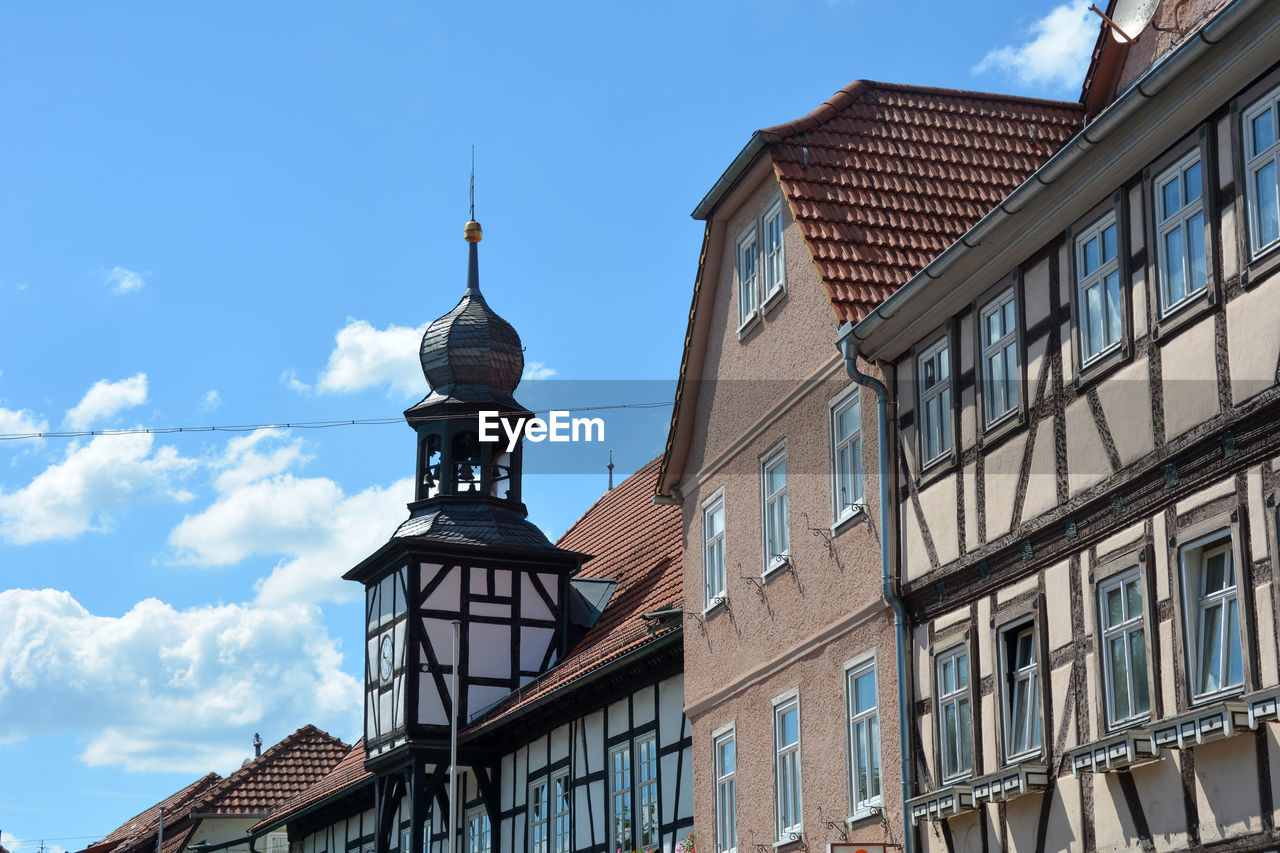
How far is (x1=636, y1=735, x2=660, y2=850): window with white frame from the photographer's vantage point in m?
24.9

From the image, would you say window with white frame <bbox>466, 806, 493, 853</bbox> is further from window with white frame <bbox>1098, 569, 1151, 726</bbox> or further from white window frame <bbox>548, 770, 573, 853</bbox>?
window with white frame <bbox>1098, 569, 1151, 726</bbox>

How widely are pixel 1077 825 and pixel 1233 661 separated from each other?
7.38ft

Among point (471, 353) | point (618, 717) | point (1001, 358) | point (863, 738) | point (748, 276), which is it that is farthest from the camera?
point (471, 353)

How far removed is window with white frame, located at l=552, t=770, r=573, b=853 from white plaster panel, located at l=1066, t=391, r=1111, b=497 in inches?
584

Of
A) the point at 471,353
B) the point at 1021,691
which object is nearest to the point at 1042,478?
the point at 1021,691

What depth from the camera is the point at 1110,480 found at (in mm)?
13789

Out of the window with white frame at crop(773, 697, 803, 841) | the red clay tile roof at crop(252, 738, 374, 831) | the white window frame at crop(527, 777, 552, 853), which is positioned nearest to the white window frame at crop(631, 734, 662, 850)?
the white window frame at crop(527, 777, 552, 853)

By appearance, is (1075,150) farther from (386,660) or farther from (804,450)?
(386,660)

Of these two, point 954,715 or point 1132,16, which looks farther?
point 1132,16

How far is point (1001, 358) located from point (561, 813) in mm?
14376

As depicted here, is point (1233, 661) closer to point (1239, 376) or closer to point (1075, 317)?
point (1239, 376)

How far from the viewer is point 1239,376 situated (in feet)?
40.1

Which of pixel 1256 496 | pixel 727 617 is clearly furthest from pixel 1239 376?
pixel 727 617

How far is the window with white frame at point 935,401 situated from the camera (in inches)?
659
